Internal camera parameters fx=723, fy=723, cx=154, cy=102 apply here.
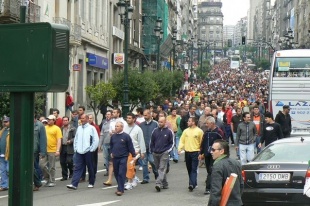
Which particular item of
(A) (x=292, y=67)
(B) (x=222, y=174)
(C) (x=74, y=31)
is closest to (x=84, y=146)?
(B) (x=222, y=174)

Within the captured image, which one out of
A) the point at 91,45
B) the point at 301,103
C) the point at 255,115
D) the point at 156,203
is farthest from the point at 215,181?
the point at 91,45

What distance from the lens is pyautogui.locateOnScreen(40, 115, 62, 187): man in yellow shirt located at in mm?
15453

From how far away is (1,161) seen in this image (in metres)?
14.7

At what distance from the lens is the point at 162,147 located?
582 inches

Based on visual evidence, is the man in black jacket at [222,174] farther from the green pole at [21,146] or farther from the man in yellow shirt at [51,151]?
the man in yellow shirt at [51,151]

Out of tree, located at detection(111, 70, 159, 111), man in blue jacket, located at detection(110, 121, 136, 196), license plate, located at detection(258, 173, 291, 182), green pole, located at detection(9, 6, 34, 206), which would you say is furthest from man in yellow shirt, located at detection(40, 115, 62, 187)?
tree, located at detection(111, 70, 159, 111)

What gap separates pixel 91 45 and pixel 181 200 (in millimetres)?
28999

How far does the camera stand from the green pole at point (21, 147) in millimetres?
5223

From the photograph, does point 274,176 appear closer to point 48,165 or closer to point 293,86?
point 48,165

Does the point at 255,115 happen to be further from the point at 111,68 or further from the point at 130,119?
the point at 111,68

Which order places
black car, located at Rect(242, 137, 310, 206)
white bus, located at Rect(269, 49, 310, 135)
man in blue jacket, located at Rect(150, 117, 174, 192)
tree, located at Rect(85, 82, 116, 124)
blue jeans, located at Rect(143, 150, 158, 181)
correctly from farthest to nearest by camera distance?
tree, located at Rect(85, 82, 116, 124), white bus, located at Rect(269, 49, 310, 135), blue jeans, located at Rect(143, 150, 158, 181), man in blue jacket, located at Rect(150, 117, 174, 192), black car, located at Rect(242, 137, 310, 206)

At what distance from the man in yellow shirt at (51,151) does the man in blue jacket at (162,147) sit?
6.98ft

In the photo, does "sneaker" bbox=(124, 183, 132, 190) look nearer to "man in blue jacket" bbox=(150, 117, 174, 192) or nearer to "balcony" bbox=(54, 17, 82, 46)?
"man in blue jacket" bbox=(150, 117, 174, 192)

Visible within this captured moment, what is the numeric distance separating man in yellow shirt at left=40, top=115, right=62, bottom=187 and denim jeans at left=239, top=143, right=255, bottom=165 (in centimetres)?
420
